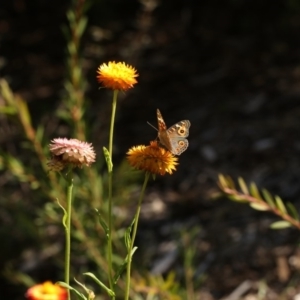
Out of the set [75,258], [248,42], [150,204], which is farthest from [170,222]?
[248,42]

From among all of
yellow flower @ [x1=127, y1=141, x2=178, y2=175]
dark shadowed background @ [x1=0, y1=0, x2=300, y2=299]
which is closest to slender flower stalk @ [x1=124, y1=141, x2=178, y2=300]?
yellow flower @ [x1=127, y1=141, x2=178, y2=175]

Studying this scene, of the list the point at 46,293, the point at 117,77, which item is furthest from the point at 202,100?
the point at 117,77

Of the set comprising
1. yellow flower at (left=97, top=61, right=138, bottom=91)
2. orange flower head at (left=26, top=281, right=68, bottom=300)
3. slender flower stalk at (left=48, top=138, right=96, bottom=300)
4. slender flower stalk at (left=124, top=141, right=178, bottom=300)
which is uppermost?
yellow flower at (left=97, top=61, right=138, bottom=91)

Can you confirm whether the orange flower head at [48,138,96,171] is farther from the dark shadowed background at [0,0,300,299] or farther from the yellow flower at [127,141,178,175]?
the dark shadowed background at [0,0,300,299]

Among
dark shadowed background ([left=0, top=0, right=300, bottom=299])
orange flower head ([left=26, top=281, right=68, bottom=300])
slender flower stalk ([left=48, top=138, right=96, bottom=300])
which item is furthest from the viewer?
dark shadowed background ([left=0, top=0, right=300, bottom=299])

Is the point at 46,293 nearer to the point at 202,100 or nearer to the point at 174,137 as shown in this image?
the point at 174,137
